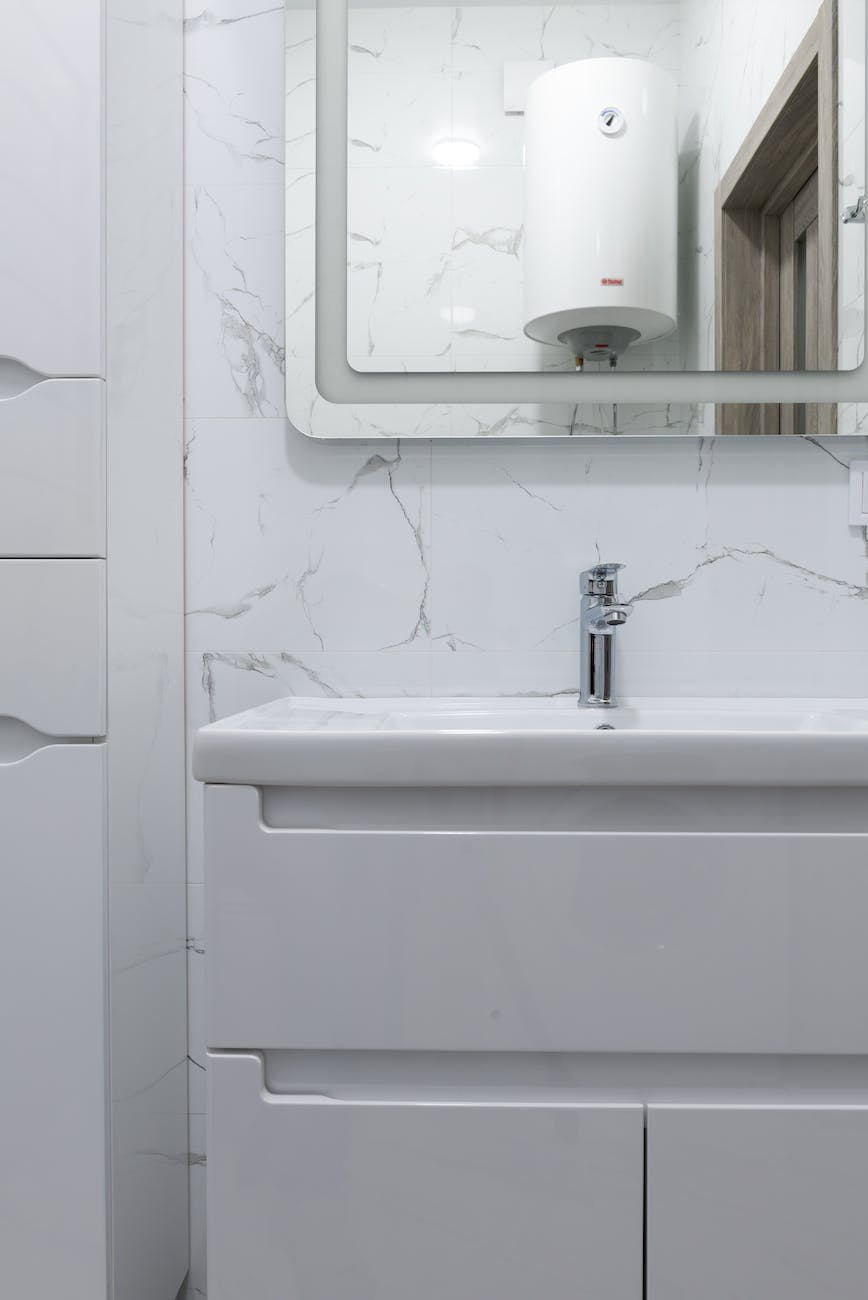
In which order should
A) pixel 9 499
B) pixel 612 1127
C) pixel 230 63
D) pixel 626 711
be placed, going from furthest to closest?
pixel 230 63 → pixel 626 711 → pixel 9 499 → pixel 612 1127

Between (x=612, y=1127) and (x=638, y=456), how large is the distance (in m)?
0.76

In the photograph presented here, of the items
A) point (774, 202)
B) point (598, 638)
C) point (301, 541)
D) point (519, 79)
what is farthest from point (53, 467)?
point (774, 202)

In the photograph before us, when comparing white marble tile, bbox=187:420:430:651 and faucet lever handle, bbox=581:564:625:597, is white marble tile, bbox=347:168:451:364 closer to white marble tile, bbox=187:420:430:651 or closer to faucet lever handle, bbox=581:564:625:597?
white marble tile, bbox=187:420:430:651

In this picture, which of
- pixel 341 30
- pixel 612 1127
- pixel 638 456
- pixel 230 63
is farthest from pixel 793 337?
pixel 612 1127

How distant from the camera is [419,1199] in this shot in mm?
830

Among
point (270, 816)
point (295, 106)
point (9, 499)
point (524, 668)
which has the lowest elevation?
point (270, 816)

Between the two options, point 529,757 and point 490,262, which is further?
point 490,262

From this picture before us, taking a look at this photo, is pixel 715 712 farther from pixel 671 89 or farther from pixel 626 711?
pixel 671 89

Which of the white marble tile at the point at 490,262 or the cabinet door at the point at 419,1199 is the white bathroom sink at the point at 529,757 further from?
the white marble tile at the point at 490,262

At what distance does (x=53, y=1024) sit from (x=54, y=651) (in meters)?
0.37

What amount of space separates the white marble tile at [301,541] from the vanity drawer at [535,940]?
0.43 meters

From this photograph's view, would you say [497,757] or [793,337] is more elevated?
[793,337]

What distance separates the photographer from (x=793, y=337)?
1189 mm

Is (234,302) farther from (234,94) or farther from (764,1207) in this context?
(764,1207)
